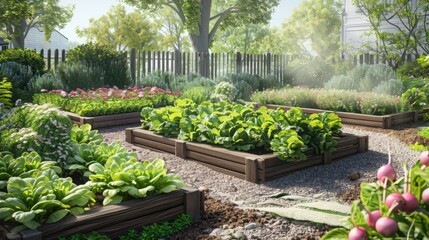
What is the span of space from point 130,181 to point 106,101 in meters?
7.01

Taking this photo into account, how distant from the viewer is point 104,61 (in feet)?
50.7

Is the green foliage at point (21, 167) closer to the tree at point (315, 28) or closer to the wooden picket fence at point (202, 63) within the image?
the wooden picket fence at point (202, 63)

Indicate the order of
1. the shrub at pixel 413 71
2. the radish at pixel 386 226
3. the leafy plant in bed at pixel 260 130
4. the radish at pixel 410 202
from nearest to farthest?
the radish at pixel 386 226 < the radish at pixel 410 202 < the leafy plant in bed at pixel 260 130 < the shrub at pixel 413 71

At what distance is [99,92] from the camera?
1273 centimetres

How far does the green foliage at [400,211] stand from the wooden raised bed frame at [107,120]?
8346 millimetres

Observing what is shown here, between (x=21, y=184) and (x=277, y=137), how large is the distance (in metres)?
3.41

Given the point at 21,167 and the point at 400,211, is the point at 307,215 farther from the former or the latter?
the point at 21,167

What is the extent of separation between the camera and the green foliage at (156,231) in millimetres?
3737

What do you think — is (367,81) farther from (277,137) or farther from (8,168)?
(8,168)

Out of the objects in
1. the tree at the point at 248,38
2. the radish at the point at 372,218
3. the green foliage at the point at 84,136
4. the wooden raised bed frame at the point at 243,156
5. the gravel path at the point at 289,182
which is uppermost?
the tree at the point at 248,38

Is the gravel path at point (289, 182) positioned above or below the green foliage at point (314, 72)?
below

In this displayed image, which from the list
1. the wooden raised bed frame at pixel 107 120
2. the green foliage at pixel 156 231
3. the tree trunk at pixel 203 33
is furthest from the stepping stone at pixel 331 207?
the tree trunk at pixel 203 33

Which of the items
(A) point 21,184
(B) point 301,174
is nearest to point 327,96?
(B) point 301,174

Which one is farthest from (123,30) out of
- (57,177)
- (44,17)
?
(57,177)
